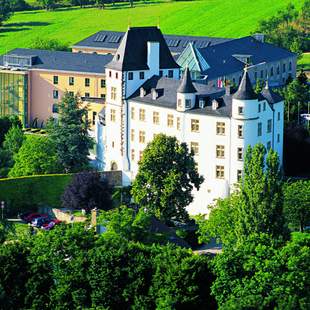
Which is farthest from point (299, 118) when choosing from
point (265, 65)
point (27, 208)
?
point (27, 208)

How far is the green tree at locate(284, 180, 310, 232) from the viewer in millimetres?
111562

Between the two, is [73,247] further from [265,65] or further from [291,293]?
[265,65]

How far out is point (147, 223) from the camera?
10662 centimetres

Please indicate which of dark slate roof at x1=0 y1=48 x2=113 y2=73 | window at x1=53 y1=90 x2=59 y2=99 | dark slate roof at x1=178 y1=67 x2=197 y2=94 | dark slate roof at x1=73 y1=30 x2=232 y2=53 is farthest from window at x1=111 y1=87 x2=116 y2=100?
dark slate roof at x1=73 y1=30 x2=232 y2=53

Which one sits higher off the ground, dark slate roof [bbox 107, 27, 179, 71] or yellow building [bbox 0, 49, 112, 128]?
dark slate roof [bbox 107, 27, 179, 71]

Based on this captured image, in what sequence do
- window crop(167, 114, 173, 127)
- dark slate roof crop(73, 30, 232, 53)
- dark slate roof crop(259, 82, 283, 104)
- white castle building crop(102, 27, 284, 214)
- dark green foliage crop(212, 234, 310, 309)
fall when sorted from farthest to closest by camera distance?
dark slate roof crop(73, 30, 232, 53) < window crop(167, 114, 173, 127) < dark slate roof crop(259, 82, 283, 104) < white castle building crop(102, 27, 284, 214) < dark green foliage crop(212, 234, 310, 309)

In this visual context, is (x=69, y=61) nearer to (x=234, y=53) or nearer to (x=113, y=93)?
(x=234, y=53)

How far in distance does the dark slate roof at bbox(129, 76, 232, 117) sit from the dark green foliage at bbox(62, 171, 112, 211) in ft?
29.9

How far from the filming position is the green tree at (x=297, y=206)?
112 meters

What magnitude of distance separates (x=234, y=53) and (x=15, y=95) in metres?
22.6

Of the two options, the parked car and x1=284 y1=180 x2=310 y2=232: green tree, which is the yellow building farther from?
x1=284 y1=180 x2=310 y2=232: green tree

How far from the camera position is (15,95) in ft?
518

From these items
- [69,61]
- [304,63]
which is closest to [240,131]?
[69,61]

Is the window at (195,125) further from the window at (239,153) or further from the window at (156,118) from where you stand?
the window at (239,153)
